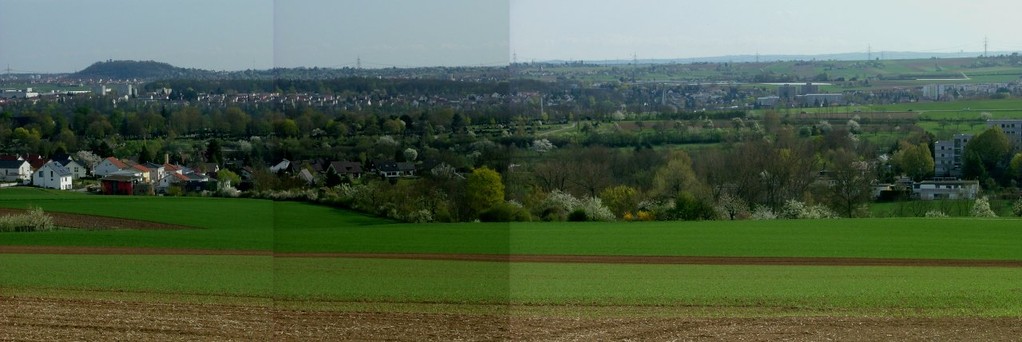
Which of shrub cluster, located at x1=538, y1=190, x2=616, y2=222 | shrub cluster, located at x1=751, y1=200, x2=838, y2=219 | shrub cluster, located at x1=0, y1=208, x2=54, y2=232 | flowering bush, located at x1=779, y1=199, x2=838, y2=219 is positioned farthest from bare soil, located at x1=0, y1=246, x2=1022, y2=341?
flowering bush, located at x1=779, y1=199, x2=838, y2=219

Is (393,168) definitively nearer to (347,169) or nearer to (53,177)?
(347,169)

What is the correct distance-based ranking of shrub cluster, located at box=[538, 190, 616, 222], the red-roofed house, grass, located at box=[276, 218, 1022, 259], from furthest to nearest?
the red-roofed house
shrub cluster, located at box=[538, 190, 616, 222]
grass, located at box=[276, 218, 1022, 259]

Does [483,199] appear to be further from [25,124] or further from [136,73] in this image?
[136,73]

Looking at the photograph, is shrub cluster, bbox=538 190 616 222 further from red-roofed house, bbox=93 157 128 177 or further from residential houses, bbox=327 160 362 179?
red-roofed house, bbox=93 157 128 177

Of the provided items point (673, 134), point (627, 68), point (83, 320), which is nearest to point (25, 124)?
point (673, 134)

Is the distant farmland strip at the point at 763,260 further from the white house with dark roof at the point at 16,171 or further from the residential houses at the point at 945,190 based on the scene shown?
the residential houses at the point at 945,190

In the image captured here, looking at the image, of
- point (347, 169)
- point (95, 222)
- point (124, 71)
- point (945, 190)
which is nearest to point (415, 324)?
point (347, 169)
